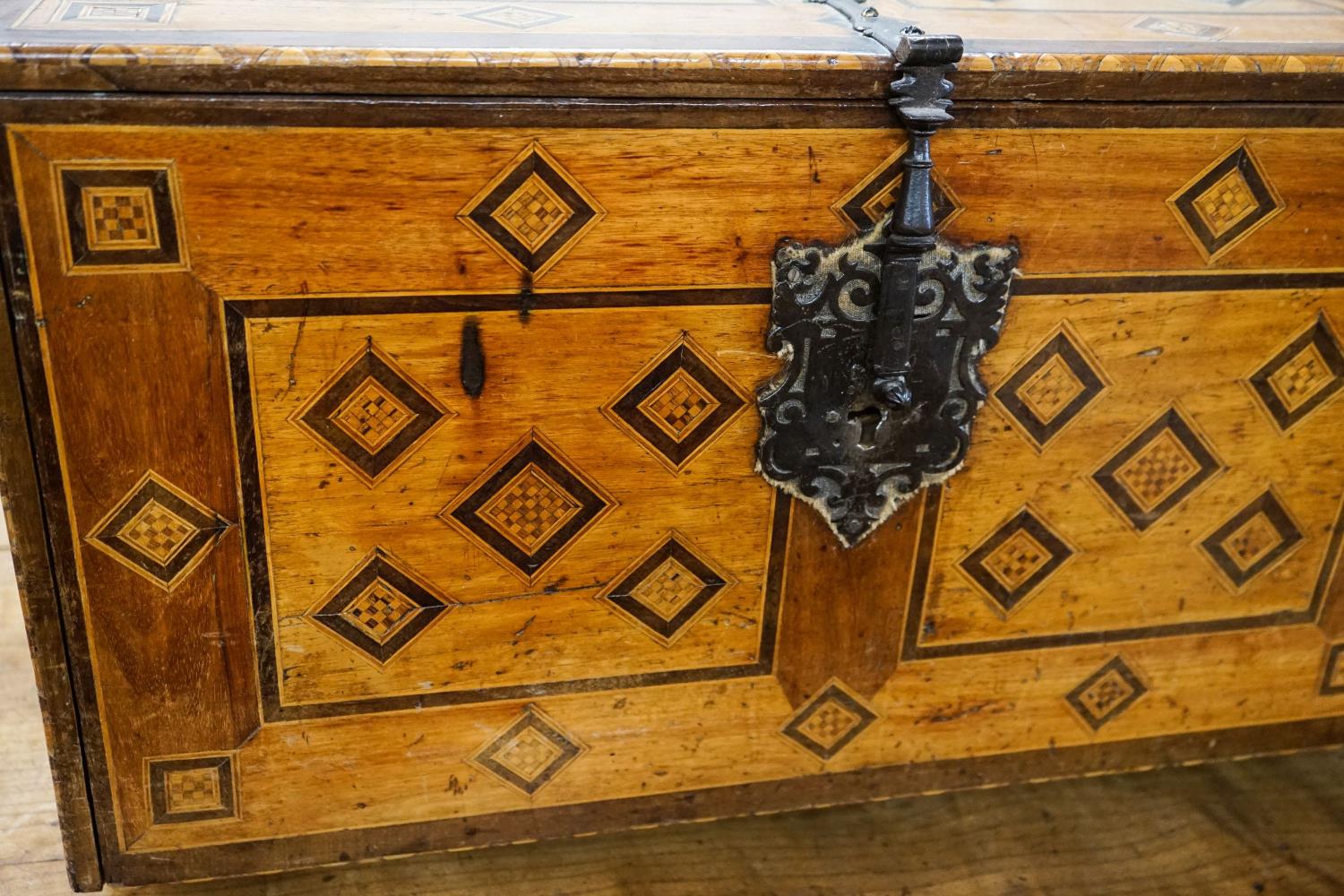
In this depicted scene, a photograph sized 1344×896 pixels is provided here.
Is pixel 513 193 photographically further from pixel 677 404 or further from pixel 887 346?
pixel 887 346

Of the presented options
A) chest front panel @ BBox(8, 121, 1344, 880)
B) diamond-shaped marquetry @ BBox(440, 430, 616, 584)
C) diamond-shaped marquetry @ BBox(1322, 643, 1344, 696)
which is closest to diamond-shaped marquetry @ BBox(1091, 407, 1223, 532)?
chest front panel @ BBox(8, 121, 1344, 880)

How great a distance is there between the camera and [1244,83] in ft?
3.70

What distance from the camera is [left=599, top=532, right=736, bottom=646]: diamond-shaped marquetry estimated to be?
1.24 meters

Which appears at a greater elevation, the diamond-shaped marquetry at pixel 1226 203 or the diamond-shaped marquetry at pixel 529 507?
the diamond-shaped marquetry at pixel 1226 203

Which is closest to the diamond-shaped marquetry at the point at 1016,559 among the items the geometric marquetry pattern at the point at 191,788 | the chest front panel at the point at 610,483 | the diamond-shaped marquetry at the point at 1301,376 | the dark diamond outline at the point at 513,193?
the chest front panel at the point at 610,483

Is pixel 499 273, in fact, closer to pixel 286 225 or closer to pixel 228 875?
pixel 286 225

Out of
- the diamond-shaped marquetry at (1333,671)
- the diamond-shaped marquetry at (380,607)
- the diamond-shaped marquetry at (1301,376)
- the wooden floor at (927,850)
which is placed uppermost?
the diamond-shaped marquetry at (1301,376)

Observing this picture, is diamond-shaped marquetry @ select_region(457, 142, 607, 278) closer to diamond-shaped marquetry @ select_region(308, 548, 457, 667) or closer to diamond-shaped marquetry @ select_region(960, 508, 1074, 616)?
diamond-shaped marquetry @ select_region(308, 548, 457, 667)

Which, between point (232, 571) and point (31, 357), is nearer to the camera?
point (31, 357)

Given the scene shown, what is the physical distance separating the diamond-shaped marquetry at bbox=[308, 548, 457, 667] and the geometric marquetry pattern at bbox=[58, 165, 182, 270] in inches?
13.6

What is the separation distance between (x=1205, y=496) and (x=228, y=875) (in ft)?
3.76

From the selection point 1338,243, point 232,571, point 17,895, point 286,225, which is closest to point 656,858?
point 232,571

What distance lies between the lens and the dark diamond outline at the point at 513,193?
104 cm

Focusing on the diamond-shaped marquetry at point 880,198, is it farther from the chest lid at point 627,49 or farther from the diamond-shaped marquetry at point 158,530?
the diamond-shaped marquetry at point 158,530
